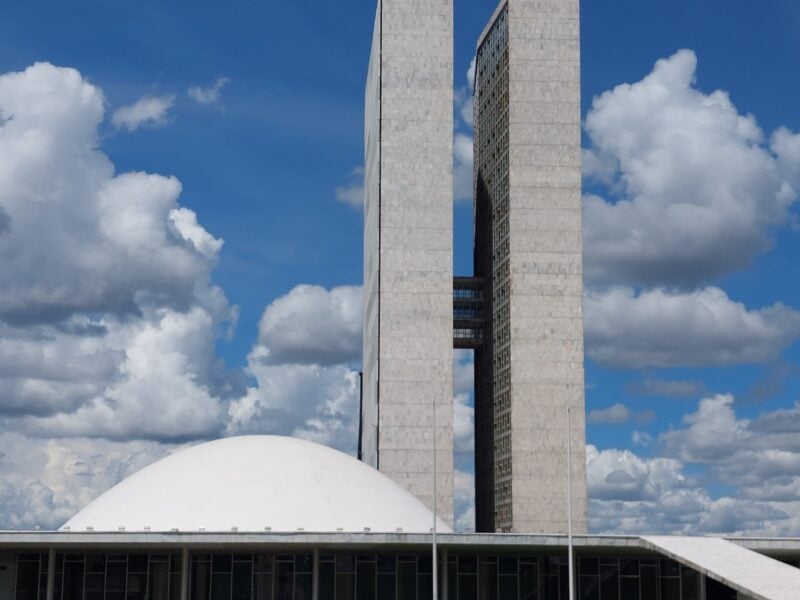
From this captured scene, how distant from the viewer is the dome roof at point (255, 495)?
7238 cm

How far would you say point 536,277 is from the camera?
415 ft

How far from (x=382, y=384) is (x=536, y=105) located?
102ft

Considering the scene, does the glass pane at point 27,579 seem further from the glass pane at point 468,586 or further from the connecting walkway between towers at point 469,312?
the connecting walkway between towers at point 469,312

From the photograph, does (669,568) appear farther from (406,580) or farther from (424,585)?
(406,580)

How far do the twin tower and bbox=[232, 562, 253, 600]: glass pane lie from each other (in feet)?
159

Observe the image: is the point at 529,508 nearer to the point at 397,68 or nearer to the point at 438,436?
the point at 438,436

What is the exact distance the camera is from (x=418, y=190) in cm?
12612

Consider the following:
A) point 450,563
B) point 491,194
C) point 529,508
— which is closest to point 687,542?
point 450,563

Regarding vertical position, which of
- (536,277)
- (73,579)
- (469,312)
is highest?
(536,277)

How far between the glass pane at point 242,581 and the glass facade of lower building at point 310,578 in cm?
5

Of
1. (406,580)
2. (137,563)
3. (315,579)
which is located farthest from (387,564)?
(137,563)

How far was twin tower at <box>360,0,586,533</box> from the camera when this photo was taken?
399 ft

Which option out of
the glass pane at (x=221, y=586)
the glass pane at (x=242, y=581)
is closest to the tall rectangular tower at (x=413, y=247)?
the glass pane at (x=242, y=581)

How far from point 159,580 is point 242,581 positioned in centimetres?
439
